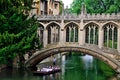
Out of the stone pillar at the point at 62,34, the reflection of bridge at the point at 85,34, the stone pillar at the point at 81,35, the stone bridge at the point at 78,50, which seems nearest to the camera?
the stone bridge at the point at 78,50

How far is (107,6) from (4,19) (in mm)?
20113

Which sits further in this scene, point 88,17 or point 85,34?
point 85,34

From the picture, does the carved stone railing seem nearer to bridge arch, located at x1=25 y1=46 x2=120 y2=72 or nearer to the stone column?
the stone column

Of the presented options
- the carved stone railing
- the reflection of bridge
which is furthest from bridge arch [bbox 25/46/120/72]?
the carved stone railing

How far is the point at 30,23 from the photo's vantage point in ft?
99.1

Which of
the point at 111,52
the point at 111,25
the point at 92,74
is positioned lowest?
the point at 92,74

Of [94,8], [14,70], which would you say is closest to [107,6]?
[94,8]

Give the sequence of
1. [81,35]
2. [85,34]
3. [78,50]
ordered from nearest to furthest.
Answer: [78,50]
[81,35]
[85,34]

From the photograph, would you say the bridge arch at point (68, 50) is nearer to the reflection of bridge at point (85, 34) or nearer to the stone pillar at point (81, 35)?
the reflection of bridge at point (85, 34)

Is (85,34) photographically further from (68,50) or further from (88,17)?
(68,50)

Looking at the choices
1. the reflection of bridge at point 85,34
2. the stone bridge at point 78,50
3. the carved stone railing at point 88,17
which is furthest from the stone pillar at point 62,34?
the stone bridge at point 78,50

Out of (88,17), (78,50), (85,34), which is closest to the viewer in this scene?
(88,17)

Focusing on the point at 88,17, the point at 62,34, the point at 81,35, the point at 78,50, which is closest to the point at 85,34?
the point at 81,35

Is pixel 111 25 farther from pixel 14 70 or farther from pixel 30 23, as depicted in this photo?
pixel 14 70
